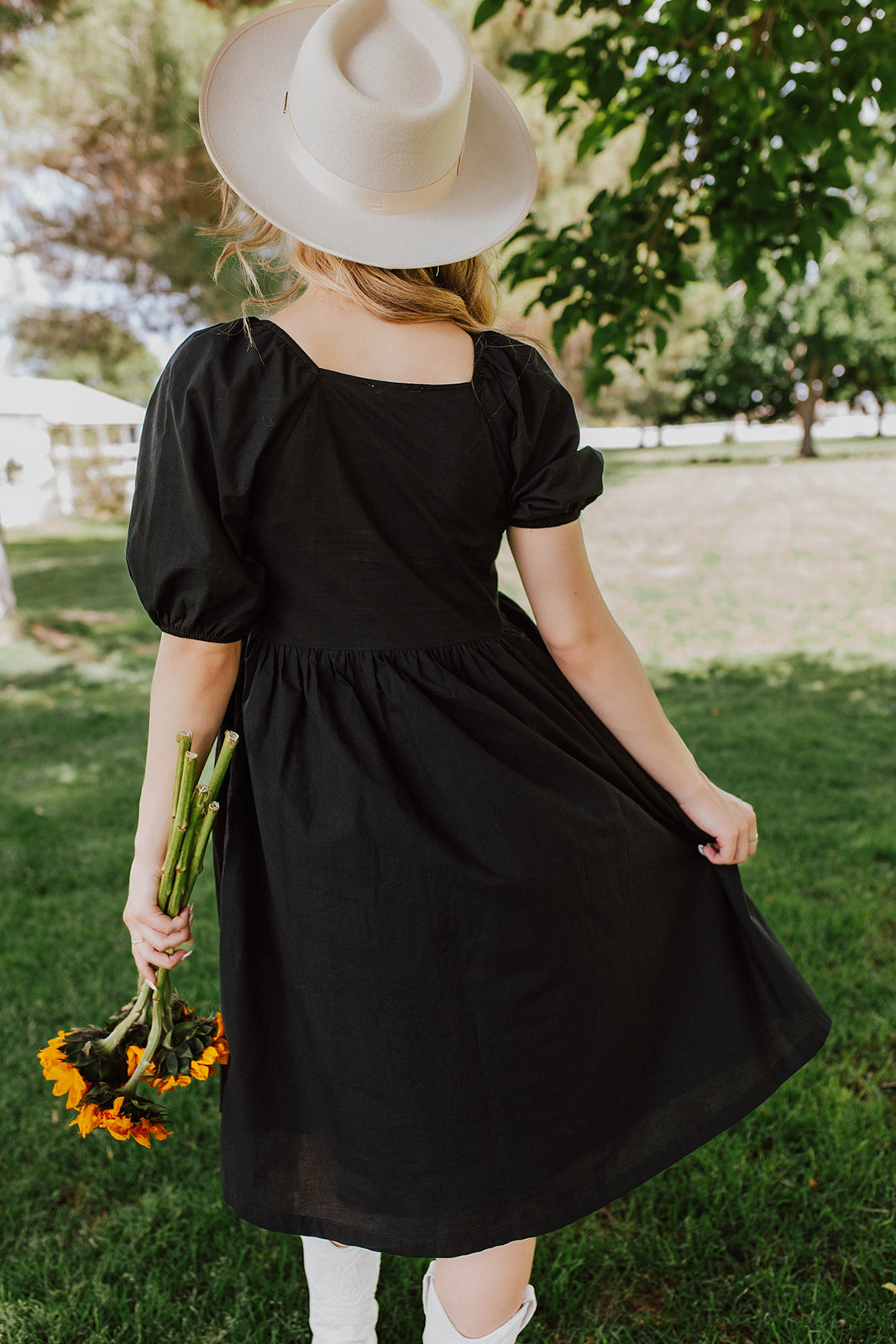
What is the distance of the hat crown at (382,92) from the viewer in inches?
46.6

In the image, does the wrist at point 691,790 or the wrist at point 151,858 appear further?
the wrist at point 691,790

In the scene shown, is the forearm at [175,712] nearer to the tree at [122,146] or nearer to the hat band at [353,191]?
the hat band at [353,191]

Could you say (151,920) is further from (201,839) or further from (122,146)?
(122,146)

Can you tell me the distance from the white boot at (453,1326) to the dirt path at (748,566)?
19.7 feet

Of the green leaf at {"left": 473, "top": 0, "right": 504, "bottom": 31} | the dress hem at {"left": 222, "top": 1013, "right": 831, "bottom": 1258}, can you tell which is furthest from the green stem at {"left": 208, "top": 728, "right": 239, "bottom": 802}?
the green leaf at {"left": 473, "top": 0, "right": 504, "bottom": 31}

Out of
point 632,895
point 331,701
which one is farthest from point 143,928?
point 632,895

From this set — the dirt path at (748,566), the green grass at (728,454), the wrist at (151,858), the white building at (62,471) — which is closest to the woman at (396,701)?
the wrist at (151,858)

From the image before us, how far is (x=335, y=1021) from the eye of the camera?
1298mm

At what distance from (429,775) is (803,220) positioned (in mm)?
2782

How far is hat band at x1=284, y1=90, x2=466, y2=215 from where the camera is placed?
4.05 feet

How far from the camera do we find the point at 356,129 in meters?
1.19

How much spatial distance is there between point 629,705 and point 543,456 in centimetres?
37

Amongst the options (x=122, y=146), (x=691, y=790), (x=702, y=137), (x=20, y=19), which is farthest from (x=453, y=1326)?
(x=122, y=146)

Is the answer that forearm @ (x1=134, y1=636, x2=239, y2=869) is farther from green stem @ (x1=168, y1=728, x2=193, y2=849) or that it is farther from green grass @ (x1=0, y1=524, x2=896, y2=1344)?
green grass @ (x1=0, y1=524, x2=896, y2=1344)
